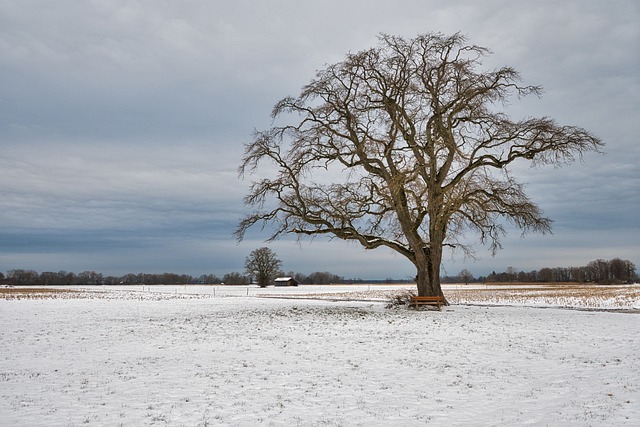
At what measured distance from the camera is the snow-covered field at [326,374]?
25.0 feet

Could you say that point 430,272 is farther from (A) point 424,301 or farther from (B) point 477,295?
(B) point 477,295

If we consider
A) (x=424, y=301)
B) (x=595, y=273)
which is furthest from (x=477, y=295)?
(x=595, y=273)

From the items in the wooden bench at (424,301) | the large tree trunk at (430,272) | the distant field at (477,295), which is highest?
the large tree trunk at (430,272)

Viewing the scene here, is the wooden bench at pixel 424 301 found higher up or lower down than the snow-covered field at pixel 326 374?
higher up

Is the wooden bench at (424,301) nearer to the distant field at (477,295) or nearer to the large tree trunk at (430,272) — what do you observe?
the large tree trunk at (430,272)

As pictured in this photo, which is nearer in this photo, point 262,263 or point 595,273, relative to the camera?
point 262,263

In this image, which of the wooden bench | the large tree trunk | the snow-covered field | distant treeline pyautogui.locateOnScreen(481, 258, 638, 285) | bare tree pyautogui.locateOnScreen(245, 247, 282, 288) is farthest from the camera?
distant treeline pyautogui.locateOnScreen(481, 258, 638, 285)

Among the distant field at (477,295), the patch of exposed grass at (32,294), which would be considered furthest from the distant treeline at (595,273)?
the patch of exposed grass at (32,294)

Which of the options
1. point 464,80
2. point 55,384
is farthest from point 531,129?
point 55,384

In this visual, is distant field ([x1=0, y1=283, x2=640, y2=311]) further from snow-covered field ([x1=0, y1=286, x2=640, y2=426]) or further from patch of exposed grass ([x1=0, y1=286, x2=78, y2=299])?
snow-covered field ([x1=0, y1=286, x2=640, y2=426])

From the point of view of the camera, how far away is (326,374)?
414 inches

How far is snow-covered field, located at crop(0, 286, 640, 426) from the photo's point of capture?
762cm

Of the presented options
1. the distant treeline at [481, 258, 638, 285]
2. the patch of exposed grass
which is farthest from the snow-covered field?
the distant treeline at [481, 258, 638, 285]

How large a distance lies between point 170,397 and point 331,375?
3.50 m
